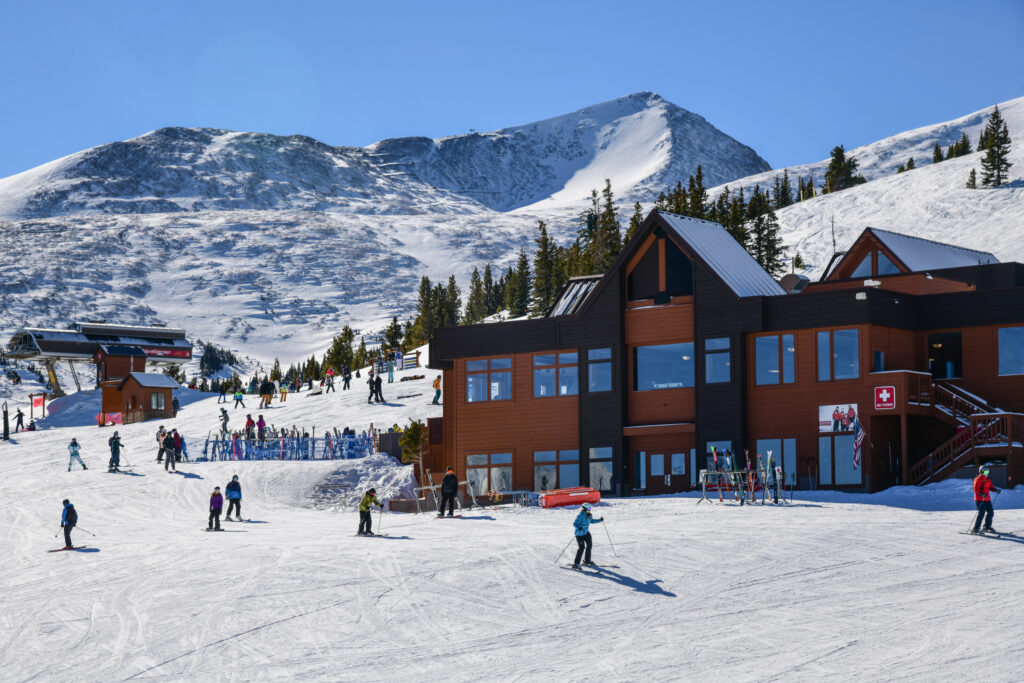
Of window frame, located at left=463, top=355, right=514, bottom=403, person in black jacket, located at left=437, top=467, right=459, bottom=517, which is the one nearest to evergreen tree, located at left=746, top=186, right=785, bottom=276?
window frame, located at left=463, top=355, right=514, bottom=403

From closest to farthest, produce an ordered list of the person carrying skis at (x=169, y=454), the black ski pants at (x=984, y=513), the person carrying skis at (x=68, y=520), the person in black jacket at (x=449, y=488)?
the black ski pants at (x=984, y=513) → the person carrying skis at (x=68, y=520) → the person in black jacket at (x=449, y=488) → the person carrying skis at (x=169, y=454)

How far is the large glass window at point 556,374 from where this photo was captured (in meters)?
45.3

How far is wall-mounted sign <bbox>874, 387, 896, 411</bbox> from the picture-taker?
39.6 m

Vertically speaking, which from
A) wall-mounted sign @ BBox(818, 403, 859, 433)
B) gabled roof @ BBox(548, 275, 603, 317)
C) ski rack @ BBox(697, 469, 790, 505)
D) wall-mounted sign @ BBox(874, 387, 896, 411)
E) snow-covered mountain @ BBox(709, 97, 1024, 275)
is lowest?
ski rack @ BBox(697, 469, 790, 505)

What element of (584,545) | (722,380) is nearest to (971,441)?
(722,380)

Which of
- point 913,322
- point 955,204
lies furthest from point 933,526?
point 955,204

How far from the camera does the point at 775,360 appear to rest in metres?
41.9

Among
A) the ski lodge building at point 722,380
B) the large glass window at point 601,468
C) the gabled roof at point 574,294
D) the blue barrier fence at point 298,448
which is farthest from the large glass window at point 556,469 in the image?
the blue barrier fence at point 298,448

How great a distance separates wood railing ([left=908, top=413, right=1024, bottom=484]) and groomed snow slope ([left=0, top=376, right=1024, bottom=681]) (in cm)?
115

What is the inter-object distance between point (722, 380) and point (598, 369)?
4.36m

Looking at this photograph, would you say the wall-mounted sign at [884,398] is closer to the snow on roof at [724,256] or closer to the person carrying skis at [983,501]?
the snow on roof at [724,256]

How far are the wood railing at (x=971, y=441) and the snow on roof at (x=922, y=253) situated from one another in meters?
13.6

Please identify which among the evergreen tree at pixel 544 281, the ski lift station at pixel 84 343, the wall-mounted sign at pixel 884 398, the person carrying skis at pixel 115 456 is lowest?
the person carrying skis at pixel 115 456

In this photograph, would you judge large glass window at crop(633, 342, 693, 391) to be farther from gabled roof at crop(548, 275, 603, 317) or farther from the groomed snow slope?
the groomed snow slope
